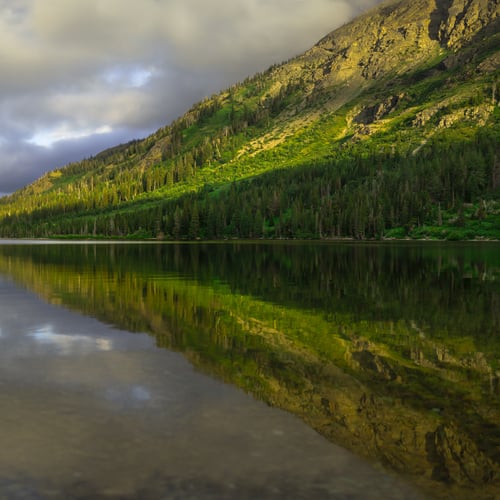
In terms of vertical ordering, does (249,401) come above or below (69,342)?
below

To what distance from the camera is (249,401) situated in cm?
1038

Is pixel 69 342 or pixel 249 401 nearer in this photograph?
pixel 249 401

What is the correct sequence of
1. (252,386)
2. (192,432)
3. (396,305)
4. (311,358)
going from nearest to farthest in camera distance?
(192,432) → (252,386) → (311,358) → (396,305)

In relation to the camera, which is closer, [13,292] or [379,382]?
[379,382]

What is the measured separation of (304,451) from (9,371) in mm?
9089

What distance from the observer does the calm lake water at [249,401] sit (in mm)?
7105

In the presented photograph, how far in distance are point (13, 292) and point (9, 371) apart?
18.0m

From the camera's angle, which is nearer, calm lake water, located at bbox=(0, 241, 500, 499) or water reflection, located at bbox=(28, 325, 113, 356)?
calm lake water, located at bbox=(0, 241, 500, 499)

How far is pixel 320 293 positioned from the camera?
28016 millimetres

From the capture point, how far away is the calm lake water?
7.11m

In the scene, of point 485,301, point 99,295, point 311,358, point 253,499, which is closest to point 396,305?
point 485,301

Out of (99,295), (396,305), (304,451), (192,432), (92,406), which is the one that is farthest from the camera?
(99,295)

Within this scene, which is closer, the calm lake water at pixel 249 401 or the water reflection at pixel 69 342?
the calm lake water at pixel 249 401

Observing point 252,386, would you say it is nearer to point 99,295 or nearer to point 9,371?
point 9,371
